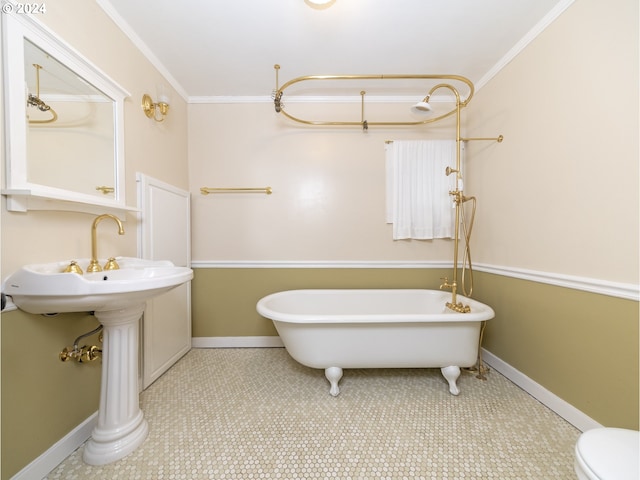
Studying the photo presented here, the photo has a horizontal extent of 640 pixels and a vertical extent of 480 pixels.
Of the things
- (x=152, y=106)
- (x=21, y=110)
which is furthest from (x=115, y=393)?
(x=152, y=106)

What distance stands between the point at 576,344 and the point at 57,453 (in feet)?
8.29

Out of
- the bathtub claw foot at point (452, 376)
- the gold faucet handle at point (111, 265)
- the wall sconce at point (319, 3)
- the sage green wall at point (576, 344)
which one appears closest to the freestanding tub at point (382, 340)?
the bathtub claw foot at point (452, 376)

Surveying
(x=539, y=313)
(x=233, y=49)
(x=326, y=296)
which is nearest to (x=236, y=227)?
(x=326, y=296)

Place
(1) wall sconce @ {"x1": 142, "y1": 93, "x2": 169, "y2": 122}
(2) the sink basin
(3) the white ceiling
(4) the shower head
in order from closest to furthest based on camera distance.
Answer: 1. (2) the sink basin
2. (3) the white ceiling
3. (4) the shower head
4. (1) wall sconce @ {"x1": 142, "y1": 93, "x2": 169, "y2": 122}

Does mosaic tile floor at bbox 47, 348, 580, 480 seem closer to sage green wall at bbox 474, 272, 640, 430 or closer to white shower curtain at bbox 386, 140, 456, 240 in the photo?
sage green wall at bbox 474, 272, 640, 430

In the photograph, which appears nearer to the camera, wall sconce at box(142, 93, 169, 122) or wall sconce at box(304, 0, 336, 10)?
wall sconce at box(304, 0, 336, 10)

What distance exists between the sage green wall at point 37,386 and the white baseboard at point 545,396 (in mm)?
2472

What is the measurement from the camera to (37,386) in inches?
39.6

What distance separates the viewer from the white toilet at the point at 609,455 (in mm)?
603

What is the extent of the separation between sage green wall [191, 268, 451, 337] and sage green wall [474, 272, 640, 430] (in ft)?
2.11

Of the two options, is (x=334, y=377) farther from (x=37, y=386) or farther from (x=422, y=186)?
(x=422, y=186)

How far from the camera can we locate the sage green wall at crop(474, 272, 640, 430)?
1.10 m

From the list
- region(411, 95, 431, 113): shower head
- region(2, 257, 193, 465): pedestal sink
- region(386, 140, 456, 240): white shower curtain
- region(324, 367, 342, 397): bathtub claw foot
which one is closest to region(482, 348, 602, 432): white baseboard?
region(386, 140, 456, 240): white shower curtain

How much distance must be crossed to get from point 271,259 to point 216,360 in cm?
92
